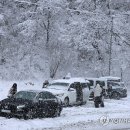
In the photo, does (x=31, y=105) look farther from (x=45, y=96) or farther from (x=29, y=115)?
(x=45, y=96)

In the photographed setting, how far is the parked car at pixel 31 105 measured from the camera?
20.7 m

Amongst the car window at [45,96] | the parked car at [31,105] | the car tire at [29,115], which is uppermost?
the car window at [45,96]

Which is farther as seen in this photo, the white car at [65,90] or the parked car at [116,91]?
the parked car at [116,91]

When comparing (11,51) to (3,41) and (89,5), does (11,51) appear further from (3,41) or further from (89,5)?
(89,5)

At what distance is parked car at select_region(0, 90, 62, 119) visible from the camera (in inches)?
815

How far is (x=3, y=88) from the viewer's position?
3866 centimetres

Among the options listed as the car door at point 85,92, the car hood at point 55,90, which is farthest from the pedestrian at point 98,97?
the car hood at point 55,90

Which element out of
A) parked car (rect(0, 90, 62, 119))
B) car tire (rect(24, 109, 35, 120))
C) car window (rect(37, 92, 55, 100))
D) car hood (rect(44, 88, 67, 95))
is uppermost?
car hood (rect(44, 88, 67, 95))

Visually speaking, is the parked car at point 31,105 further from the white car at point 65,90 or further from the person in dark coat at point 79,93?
the person in dark coat at point 79,93

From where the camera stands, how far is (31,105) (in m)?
21.1

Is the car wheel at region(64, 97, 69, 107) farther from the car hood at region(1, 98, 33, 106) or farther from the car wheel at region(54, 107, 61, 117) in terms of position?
the car hood at region(1, 98, 33, 106)

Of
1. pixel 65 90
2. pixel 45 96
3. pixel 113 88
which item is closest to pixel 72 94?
pixel 65 90

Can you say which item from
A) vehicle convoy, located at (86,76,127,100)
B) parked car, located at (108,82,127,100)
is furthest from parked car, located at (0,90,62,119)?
parked car, located at (108,82,127,100)

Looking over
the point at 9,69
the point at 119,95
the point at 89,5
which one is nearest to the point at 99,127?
the point at 119,95
